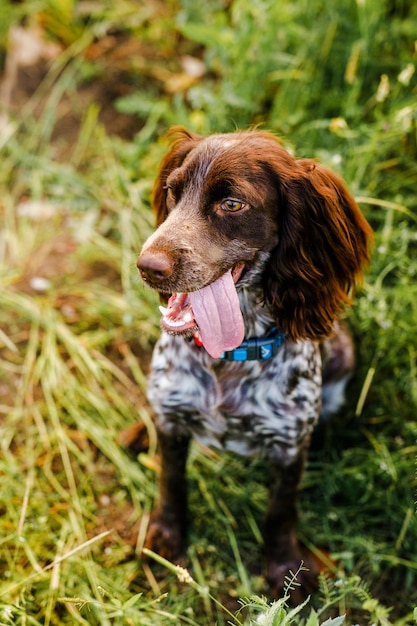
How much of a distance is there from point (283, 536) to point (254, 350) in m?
0.90

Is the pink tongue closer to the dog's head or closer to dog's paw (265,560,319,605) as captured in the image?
the dog's head

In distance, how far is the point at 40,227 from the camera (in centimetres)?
424

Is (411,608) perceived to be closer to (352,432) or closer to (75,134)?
(352,432)

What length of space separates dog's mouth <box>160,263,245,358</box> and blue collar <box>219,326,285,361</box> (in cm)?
14

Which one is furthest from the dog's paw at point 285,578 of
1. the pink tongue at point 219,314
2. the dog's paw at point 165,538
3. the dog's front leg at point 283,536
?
the pink tongue at point 219,314

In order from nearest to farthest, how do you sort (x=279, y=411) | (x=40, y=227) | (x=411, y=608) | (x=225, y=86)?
1. (x=279, y=411)
2. (x=411, y=608)
3. (x=225, y=86)
4. (x=40, y=227)

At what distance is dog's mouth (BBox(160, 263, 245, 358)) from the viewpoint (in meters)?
2.14

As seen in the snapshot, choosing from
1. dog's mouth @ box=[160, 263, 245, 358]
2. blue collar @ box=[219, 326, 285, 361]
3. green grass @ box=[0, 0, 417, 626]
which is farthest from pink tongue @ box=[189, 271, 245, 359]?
green grass @ box=[0, 0, 417, 626]

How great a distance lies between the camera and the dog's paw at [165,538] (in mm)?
2791

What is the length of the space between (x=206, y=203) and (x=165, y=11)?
348 centimetres

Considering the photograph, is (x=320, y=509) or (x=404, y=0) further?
(x=404, y=0)

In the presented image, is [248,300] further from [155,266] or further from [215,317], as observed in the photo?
[155,266]

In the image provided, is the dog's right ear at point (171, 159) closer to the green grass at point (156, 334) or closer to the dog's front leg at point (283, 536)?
the green grass at point (156, 334)

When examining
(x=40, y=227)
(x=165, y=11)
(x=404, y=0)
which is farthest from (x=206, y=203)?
(x=165, y=11)
